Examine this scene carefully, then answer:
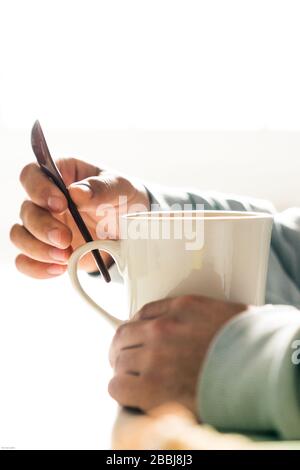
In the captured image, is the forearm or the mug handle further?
the forearm

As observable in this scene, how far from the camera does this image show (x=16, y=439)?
0.27 m

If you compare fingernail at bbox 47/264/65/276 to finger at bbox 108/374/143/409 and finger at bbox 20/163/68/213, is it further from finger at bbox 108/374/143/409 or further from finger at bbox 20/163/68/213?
finger at bbox 108/374/143/409

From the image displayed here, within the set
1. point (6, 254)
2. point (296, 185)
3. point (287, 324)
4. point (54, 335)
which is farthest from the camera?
point (296, 185)

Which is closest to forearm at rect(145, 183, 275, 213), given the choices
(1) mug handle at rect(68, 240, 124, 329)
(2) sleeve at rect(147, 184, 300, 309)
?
(2) sleeve at rect(147, 184, 300, 309)

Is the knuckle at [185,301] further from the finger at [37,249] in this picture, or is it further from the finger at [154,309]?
the finger at [37,249]

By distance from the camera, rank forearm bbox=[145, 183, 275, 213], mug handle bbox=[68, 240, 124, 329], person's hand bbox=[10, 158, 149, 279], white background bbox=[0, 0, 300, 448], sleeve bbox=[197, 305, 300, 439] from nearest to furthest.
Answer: sleeve bbox=[197, 305, 300, 439] → mug handle bbox=[68, 240, 124, 329] → person's hand bbox=[10, 158, 149, 279] → forearm bbox=[145, 183, 275, 213] → white background bbox=[0, 0, 300, 448]

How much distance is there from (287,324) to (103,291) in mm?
288

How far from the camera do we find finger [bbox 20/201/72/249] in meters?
0.45

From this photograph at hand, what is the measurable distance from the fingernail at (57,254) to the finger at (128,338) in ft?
0.70

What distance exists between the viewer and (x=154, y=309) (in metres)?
0.29

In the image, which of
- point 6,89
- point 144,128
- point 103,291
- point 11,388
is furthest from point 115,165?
point 11,388

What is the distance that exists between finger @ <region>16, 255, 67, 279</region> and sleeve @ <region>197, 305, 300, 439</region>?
0.29 m

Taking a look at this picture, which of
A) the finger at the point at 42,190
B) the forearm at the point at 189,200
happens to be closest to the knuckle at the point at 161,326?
the finger at the point at 42,190

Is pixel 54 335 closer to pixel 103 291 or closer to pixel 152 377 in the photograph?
pixel 103 291
